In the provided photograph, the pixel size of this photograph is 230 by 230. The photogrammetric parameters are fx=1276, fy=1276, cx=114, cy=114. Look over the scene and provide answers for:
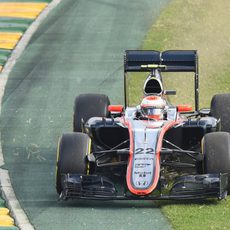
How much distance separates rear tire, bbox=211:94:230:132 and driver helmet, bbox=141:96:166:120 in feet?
3.71

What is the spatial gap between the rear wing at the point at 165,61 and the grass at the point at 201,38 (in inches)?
196

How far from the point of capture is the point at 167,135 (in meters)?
22.7

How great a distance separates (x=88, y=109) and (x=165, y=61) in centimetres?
180

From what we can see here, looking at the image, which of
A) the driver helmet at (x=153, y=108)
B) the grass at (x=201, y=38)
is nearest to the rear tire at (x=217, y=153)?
the driver helmet at (x=153, y=108)

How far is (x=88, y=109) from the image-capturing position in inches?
956

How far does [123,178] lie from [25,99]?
7.56 m

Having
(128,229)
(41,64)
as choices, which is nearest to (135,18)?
(41,64)

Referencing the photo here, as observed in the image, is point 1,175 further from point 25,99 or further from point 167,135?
point 25,99

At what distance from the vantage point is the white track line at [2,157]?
67.7 feet

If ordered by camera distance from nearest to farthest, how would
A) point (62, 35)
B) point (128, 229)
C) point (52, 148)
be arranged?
point (128, 229) → point (52, 148) → point (62, 35)

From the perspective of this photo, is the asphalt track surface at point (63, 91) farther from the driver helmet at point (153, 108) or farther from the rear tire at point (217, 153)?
the driver helmet at point (153, 108)

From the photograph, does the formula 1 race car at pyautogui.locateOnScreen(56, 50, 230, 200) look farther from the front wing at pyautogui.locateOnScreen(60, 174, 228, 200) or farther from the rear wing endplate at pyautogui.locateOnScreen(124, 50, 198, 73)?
the rear wing endplate at pyautogui.locateOnScreen(124, 50, 198, 73)

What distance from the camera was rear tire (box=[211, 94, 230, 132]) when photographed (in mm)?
23641

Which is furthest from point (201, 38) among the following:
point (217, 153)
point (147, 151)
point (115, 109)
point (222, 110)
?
point (217, 153)
